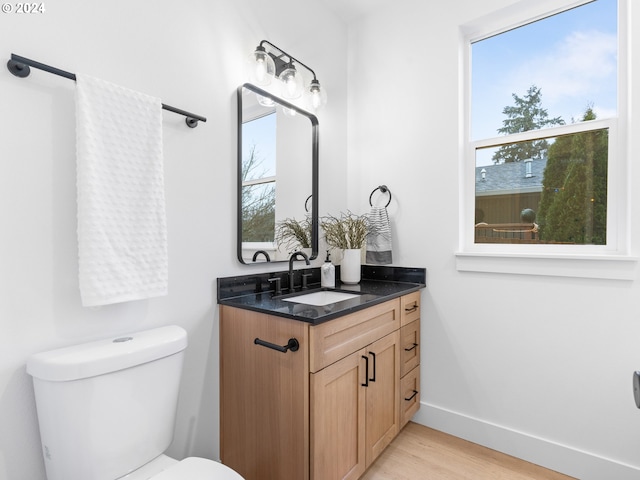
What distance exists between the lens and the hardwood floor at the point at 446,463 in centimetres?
166

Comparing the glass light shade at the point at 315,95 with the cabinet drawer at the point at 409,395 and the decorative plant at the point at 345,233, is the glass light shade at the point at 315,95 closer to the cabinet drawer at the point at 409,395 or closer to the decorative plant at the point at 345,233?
the decorative plant at the point at 345,233

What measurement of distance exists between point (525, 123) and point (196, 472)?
2209mm

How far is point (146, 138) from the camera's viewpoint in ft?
4.06

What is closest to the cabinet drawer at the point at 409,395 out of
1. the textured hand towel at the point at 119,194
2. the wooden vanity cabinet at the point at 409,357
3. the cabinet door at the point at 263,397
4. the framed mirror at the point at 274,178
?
the wooden vanity cabinet at the point at 409,357

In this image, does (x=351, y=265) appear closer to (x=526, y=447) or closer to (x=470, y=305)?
(x=470, y=305)

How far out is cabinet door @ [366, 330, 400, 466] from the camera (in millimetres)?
1589

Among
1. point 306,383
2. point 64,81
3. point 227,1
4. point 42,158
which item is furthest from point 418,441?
point 227,1

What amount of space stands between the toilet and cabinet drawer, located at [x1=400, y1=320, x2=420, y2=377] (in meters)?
1.13

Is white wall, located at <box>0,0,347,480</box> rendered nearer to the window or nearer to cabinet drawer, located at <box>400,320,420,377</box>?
the window

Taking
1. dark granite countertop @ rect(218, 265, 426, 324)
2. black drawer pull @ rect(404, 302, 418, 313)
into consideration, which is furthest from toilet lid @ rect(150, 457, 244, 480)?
black drawer pull @ rect(404, 302, 418, 313)

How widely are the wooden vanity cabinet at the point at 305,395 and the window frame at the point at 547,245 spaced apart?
72 cm

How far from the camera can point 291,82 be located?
1873 millimetres

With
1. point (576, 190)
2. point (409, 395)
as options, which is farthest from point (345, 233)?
point (576, 190)

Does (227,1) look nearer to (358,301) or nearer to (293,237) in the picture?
(293,237)
